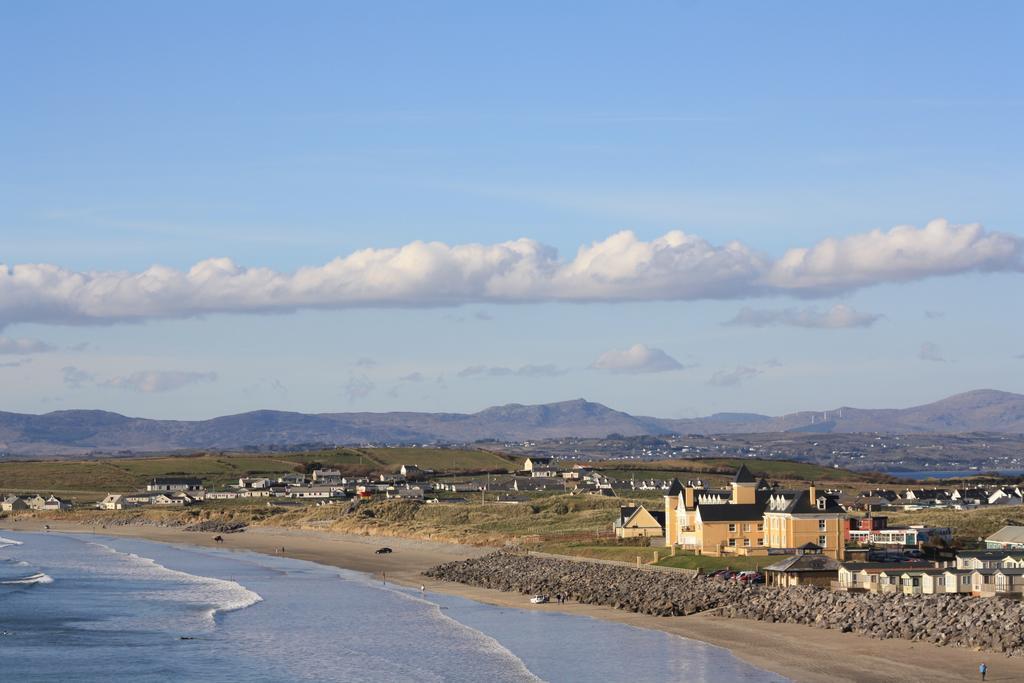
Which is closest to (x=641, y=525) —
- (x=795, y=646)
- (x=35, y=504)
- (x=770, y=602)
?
(x=770, y=602)

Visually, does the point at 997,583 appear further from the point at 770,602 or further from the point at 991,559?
the point at 770,602

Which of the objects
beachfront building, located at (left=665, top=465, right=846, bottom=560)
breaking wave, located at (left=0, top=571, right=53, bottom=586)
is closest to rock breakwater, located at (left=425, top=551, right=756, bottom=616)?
beachfront building, located at (left=665, top=465, right=846, bottom=560)

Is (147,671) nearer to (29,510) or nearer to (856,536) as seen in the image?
(856,536)

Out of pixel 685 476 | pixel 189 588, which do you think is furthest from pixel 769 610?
pixel 685 476

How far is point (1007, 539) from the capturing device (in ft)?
235

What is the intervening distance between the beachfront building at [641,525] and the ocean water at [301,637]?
66.2ft

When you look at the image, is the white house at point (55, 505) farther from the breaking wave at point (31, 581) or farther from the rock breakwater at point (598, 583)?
the rock breakwater at point (598, 583)

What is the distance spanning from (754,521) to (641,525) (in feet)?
51.7

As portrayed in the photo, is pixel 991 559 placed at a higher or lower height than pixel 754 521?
lower

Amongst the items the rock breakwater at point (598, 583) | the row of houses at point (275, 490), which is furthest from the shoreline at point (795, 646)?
the row of houses at point (275, 490)

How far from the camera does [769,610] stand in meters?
60.2

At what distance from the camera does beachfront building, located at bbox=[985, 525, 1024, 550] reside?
70.1 metres

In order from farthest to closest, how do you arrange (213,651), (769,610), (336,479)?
(336,479) → (769,610) → (213,651)

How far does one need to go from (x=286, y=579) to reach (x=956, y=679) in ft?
175
